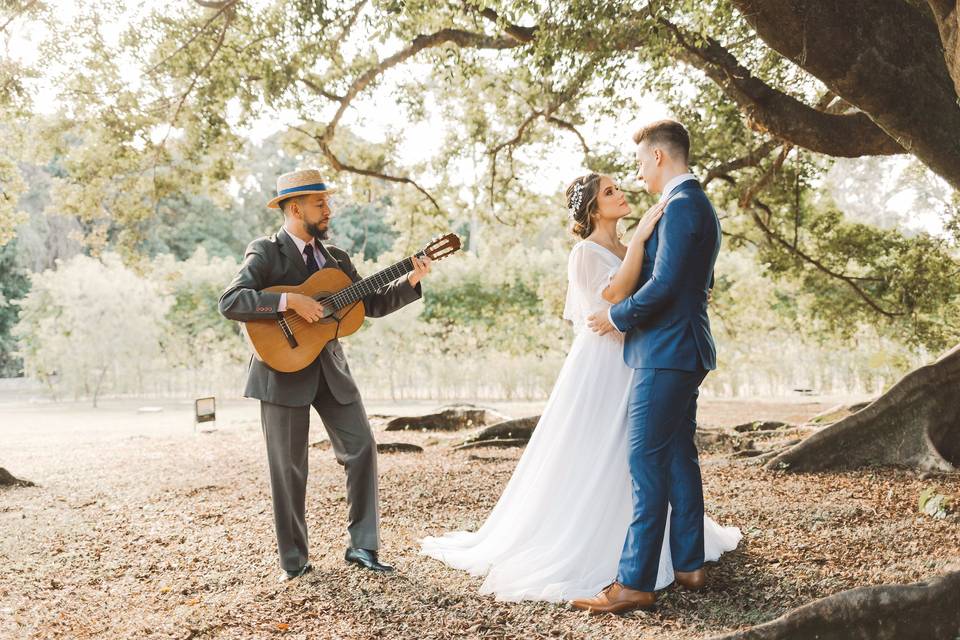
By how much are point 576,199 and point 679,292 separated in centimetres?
92

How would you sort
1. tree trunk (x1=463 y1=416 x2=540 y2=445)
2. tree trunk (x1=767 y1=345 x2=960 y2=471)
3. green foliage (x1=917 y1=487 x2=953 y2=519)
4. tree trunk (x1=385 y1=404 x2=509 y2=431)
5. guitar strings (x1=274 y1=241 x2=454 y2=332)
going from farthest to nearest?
tree trunk (x1=385 y1=404 x2=509 y2=431)
tree trunk (x1=463 y1=416 x2=540 y2=445)
tree trunk (x1=767 y1=345 x2=960 y2=471)
green foliage (x1=917 y1=487 x2=953 y2=519)
guitar strings (x1=274 y1=241 x2=454 y2=332)

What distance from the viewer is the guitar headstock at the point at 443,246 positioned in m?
4.57

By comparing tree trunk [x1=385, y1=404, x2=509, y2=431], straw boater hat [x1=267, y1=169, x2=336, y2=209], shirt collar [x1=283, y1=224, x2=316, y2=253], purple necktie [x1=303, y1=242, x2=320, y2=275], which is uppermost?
straw boater hat [x1=267, y1=169, x2=336, y2=209]

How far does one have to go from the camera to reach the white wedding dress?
13.0 feet

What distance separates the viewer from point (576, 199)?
428 centimetres

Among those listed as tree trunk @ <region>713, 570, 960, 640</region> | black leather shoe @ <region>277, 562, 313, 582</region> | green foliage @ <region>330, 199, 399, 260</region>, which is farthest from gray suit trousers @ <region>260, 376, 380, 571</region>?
green foliage @ <region>330, 199, 399, 260</region>

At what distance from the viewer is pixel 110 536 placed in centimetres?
576

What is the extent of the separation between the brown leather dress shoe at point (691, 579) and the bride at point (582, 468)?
0.16ft

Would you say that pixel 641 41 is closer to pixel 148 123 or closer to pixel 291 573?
pixel 291 573

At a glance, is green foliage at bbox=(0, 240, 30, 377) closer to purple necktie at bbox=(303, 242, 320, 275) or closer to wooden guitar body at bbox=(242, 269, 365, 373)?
purple necktie at bbox=(303, 242, 320, 275)

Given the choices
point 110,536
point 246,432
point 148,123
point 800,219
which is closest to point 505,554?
point 110,536

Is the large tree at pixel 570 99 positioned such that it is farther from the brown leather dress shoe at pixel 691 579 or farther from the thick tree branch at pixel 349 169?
the brown leather dress shoe at pixel 691 579

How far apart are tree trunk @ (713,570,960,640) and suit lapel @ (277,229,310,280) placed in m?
3.04

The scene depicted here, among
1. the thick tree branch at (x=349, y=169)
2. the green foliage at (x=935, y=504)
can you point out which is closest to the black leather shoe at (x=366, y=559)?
the green foliage at (x=935, y=504)
